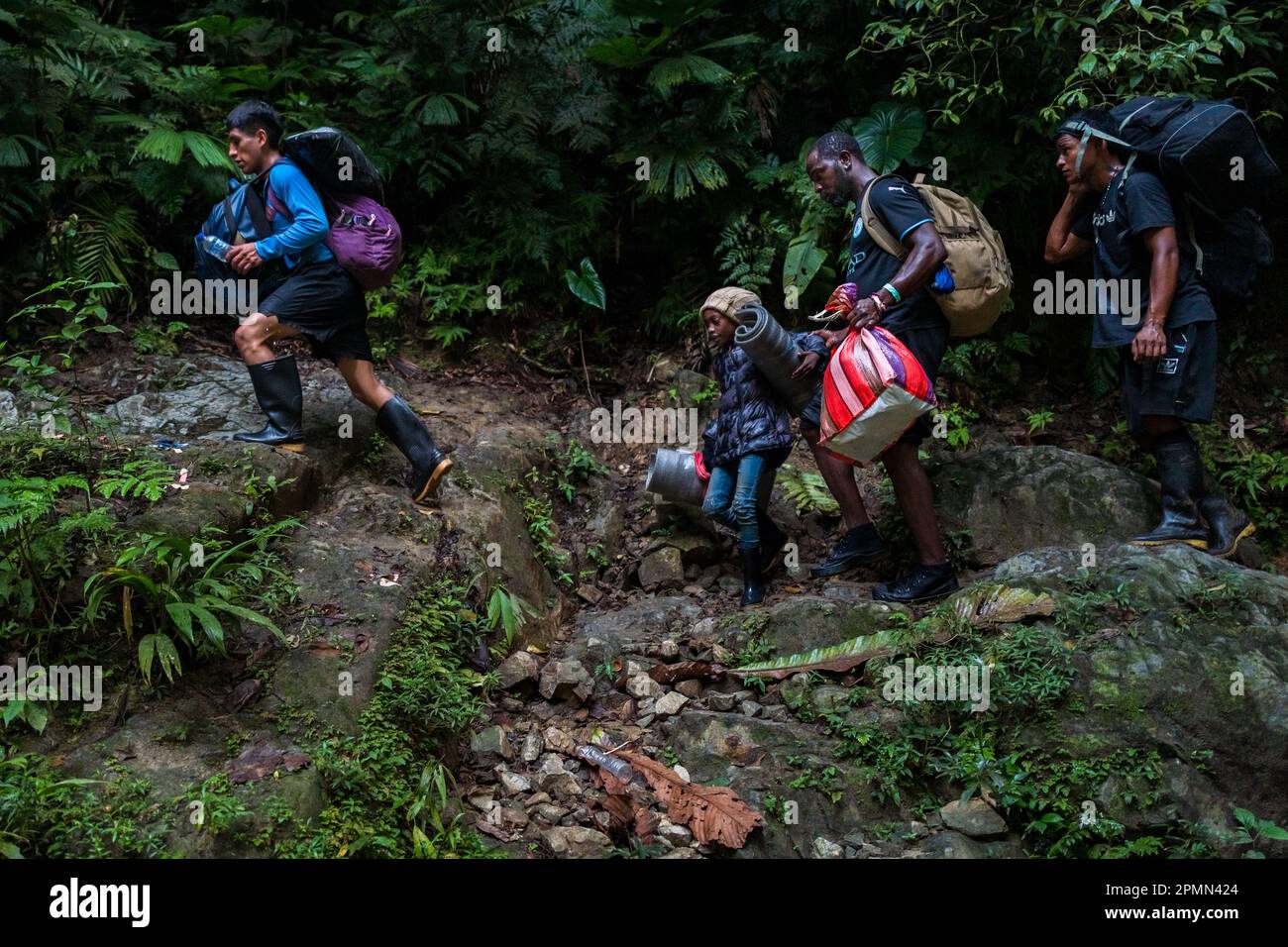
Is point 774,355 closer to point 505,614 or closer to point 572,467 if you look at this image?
point 572,467

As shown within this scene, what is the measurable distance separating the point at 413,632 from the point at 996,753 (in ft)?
9.89

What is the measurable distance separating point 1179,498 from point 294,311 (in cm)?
543

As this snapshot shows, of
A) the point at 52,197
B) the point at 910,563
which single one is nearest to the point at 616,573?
the point at 910,563

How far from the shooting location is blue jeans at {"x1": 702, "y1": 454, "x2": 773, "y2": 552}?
6.09 m

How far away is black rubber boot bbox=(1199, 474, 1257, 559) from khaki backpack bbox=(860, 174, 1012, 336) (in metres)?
1.74

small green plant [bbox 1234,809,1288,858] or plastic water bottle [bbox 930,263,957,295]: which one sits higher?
plastic water bottle [bbox 930,263,957,295]

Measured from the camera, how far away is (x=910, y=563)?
21.3ft

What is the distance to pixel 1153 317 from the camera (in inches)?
→ 212

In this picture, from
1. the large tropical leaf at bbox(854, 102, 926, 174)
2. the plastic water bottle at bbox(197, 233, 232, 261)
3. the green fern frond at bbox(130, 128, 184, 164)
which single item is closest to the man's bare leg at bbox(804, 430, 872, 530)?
the large tropical leaf at bbox(854, 102, 926, 174)

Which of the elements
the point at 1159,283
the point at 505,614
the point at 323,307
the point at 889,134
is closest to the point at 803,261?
the point at 889,134

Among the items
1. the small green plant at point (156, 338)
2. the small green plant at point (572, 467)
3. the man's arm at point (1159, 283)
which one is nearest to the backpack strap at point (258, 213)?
the small green plant at point (156, 338)

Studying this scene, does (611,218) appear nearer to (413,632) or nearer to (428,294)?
(428,294)

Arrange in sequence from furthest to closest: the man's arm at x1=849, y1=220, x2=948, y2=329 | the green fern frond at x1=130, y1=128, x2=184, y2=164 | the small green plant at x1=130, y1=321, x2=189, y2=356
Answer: the small green plant at x1=130, y1=321, x2=189, y2=356
the green fern frond at x1=130, y1=128, x2=184, y2=164
the man's arm at x1=849, y1=220, x2=948, y2=329

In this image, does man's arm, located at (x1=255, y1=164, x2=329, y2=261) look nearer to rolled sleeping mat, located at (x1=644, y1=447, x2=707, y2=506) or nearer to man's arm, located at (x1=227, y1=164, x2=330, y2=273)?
man's arm, located at (x1=227, y1=164, x2=330, y2=273)
